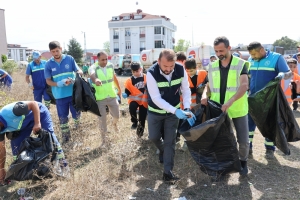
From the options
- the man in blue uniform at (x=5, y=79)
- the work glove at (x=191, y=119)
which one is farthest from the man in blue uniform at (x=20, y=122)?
the man in blue uniform at (x=5, y=79)

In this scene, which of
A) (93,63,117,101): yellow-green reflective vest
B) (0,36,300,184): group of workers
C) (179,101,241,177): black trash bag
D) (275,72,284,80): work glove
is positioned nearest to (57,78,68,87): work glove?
(0,36,300,184): group of workers

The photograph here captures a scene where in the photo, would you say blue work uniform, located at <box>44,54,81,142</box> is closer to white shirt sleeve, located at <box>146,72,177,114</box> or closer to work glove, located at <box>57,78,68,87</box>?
work glove, located at <box>57,78,68,87</box>

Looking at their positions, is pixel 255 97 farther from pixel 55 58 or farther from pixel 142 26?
pixel 142 26

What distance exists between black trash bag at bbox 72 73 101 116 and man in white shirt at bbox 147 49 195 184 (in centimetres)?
124

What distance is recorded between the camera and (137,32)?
2340 inches

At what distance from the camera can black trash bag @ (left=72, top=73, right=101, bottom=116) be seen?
4.03 metres

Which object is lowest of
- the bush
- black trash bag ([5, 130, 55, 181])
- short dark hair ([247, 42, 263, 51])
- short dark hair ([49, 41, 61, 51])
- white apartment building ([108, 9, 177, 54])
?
black trash bag ([5, 130, 55, 181])

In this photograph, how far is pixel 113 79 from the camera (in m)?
4.63

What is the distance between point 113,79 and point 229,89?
7.28 feet

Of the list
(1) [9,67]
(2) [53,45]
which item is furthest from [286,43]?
(2) [53,45]

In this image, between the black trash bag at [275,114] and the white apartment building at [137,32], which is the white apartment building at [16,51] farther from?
the black trash bag at [275,114]

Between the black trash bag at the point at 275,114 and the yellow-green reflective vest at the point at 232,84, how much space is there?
58 centimetres

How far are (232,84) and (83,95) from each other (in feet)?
7.22

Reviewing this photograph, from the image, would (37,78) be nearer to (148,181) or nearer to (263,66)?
(148,181)
